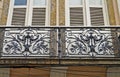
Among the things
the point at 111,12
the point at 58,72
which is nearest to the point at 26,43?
the point at 58,72

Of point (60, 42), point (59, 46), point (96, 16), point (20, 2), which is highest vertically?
point (20, 2)

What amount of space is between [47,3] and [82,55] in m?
2.77

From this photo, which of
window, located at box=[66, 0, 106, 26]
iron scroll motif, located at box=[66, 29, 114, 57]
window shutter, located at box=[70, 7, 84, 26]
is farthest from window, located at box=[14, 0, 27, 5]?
iron scroll motif, located at box=[66, 29, 114, 57]

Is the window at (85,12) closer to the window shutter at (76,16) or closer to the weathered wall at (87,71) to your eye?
the window shutter at (76,16)

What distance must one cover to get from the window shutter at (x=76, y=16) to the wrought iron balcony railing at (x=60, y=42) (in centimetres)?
112

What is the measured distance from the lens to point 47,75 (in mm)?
8180

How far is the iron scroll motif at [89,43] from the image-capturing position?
26.0 ft

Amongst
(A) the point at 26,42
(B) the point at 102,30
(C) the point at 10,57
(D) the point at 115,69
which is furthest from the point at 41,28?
(D) the point at 115,69

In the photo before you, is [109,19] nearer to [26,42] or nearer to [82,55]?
[82,55]

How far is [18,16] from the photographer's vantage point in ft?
31.5

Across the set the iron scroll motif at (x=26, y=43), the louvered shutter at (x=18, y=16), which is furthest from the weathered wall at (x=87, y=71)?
the louvered shutter at (x=18, y=16)

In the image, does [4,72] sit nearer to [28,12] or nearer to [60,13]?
[28,12]

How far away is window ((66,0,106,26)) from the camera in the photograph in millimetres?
9469

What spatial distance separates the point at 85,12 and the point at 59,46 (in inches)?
81.9
